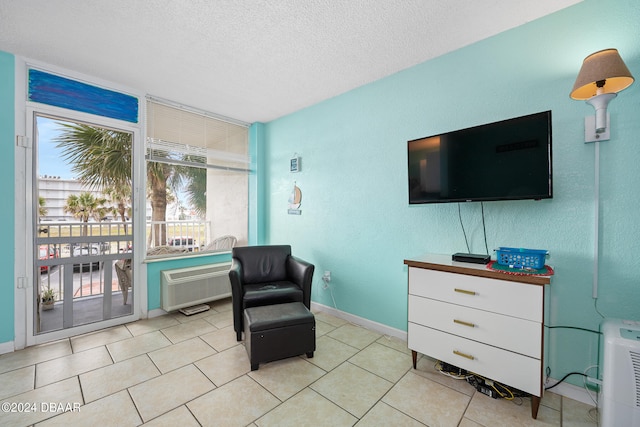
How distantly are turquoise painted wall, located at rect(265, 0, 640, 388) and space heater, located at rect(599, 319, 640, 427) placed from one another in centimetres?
54

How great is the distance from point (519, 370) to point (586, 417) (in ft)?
1.70

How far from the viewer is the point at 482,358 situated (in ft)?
5.57

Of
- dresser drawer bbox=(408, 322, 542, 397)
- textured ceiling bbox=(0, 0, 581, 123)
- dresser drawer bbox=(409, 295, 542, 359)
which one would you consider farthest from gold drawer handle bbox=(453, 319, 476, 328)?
textured ceiling bbox=(0, 0, 581, 123)

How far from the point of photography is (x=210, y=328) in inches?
112

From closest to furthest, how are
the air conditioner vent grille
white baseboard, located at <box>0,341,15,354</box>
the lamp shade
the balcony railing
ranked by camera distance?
1. the air conditioner vent grille
2. the lamp shade
3. white baseboard, located at <box>0,341,15,354</box>
4. the balcony railing

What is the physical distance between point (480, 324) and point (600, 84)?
5.41 feet

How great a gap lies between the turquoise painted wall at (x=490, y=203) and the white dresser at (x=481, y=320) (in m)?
0.52

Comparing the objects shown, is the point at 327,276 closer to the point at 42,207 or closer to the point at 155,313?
the point at 155,313

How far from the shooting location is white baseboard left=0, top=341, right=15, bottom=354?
2287 millimetres

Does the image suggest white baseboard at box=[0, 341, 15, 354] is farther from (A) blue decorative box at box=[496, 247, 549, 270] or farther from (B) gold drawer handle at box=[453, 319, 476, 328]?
(A) blue decorative box at box=[496, 247, 549, 270]

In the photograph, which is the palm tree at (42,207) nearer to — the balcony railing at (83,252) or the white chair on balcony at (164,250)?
the balcony railing at (83,252)

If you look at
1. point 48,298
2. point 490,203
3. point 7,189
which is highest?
point 7,189

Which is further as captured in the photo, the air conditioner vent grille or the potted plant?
the potted plant

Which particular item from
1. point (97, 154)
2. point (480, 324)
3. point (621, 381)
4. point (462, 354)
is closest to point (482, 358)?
point (462, 354)
